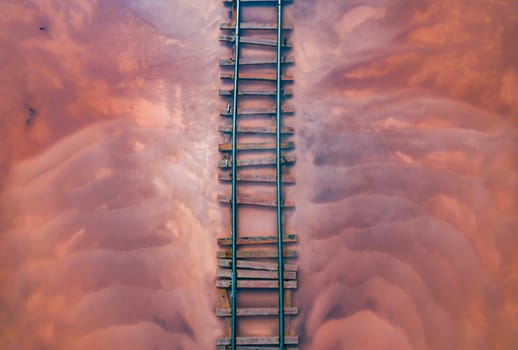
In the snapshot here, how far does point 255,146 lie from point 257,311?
78.8 inches

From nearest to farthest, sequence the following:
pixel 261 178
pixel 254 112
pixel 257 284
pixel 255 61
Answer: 1. pixel 257 284
2. pixel 261 178
3. pixel 254 112
4. pixel 255 61

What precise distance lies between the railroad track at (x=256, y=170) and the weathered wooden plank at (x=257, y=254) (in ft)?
0.04

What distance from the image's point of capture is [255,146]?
4.67 m

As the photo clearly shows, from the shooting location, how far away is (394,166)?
4633mm

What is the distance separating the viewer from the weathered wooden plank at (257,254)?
4.47 m

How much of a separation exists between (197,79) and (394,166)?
110 inches

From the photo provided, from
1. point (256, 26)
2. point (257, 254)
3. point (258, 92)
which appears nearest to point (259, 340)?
point (257, 254)

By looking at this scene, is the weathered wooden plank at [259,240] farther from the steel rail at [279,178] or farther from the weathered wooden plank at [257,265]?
the weathered wooden plank at [257,265]

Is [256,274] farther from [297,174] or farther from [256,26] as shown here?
[256,26]

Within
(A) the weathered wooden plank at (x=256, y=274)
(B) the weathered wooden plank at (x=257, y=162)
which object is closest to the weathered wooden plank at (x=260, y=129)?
A: (B) the weathered wooden plank at (x=257, y=162)

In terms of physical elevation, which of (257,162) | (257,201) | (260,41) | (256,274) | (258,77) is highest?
(260,41)

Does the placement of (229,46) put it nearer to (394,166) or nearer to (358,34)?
(358,34)

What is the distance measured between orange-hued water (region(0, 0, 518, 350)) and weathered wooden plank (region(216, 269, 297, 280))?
5.4 inches

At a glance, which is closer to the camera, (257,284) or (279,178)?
(257,284)
